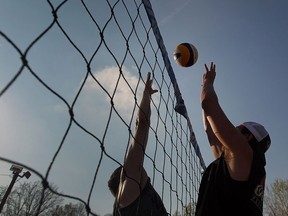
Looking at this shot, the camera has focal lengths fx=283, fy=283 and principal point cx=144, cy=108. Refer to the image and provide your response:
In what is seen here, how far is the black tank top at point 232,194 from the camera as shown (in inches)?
73.7

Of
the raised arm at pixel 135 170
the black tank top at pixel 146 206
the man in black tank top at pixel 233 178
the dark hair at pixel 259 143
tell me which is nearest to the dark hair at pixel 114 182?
the raised arm at pixel 135 170

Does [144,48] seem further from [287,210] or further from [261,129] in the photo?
[287,210]

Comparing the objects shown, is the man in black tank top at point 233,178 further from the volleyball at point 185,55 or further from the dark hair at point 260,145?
the volleyball at point 185,55

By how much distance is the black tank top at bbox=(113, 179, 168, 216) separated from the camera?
228cm

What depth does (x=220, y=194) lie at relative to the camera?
6.42 feet

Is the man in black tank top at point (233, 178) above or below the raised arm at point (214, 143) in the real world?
below

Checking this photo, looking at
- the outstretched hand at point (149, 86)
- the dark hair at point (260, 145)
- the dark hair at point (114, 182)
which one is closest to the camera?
the dark hair at point (260, 145)

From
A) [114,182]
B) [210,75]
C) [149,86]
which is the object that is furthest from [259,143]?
[149,86]

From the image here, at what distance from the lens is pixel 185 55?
367 cm

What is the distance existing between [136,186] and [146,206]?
0.18 metres

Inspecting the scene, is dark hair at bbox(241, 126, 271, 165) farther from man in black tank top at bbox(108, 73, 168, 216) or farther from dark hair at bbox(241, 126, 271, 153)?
man in black tank top at bbox(108, 73, 168, 216)

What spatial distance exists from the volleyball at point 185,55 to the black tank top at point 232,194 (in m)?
1.89

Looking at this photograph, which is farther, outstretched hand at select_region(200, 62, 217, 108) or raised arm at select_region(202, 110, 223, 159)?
raised arm at select_region(202, 110, 223, 159)

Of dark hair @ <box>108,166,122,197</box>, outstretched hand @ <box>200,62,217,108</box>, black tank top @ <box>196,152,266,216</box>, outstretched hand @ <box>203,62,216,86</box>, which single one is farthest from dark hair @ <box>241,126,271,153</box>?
dark hair @ <box>108,166,122,197</box>
